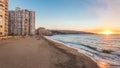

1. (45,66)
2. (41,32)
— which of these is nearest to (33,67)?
(45,66)

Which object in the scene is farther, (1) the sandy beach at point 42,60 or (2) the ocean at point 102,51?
(2) the ocean at point 102,51

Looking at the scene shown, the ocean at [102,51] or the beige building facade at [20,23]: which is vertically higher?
the beige building facade at [20,23]

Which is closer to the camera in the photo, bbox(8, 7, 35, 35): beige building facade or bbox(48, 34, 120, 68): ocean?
bbox(48, 34, 120, 68): ocean

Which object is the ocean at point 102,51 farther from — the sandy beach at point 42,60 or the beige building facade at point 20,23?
the beige building facade at point 20,23

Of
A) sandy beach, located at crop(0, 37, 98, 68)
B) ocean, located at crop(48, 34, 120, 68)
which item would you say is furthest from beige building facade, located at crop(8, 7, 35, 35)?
sandy beach, located at crop(0, 37, 98, 68)

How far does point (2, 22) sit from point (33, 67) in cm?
5916

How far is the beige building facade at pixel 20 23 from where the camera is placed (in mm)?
112188

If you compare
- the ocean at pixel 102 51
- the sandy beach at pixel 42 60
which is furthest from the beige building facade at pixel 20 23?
the sandy beach at pixel 42 60

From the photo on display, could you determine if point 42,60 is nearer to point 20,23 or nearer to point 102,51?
point 102,51

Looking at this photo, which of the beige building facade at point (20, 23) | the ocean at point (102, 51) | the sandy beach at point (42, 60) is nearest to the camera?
the sandy beach at point (42, 60)

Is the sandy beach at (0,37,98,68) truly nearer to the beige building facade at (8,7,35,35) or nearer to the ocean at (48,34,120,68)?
the ocean at (48,34,120,68)

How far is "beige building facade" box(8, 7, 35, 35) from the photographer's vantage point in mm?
112188

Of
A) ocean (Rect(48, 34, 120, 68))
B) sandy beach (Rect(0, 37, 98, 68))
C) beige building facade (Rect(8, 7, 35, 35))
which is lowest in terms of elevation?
ocean (Rect(48, 34, 120, 68))

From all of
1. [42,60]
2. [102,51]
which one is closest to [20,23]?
[102,51]
